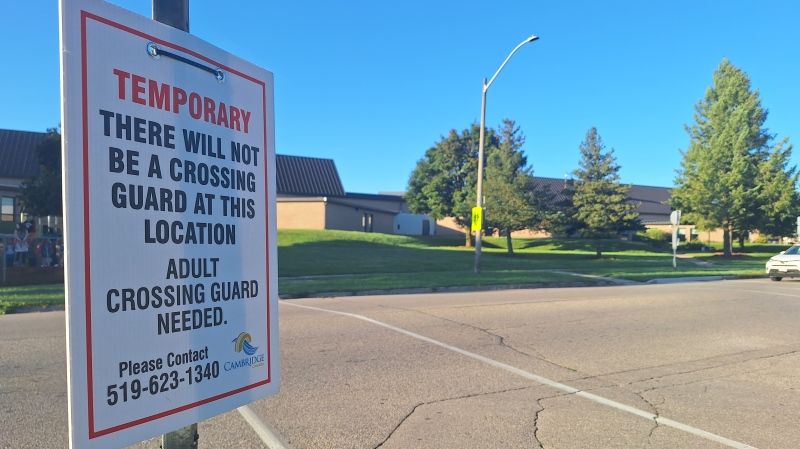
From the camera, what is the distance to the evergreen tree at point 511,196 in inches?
1692

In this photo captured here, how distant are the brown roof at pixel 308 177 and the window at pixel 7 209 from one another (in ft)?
69.7

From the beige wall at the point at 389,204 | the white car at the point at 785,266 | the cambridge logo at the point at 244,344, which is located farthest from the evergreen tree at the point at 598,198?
the cambridge logo at the point at 244,344

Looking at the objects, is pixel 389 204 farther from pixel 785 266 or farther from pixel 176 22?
pixel 176 22

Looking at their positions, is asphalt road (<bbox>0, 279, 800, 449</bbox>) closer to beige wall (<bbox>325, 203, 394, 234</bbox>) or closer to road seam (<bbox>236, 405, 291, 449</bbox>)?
road seam (<bbox>236, 405, 291, 449</bbox>)

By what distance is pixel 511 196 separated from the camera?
142 ft

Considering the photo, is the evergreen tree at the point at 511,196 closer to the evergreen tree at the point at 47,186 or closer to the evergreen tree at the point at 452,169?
the evergreen tree at the point at 452,169

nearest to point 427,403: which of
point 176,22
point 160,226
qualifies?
point 160,226

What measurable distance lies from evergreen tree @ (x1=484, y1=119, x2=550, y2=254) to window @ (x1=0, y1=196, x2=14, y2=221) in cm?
3230

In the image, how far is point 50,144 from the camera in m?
28.2

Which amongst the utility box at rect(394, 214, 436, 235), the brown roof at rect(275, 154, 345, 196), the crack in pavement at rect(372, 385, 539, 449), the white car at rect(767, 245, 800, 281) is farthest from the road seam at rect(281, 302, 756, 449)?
the utility box at rect(394, 214, 436, 235)

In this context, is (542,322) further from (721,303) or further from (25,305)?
(25,305)

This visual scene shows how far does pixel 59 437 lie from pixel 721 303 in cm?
1386

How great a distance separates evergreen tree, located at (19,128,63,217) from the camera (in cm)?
2719

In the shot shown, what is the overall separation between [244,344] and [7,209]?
4178cm
